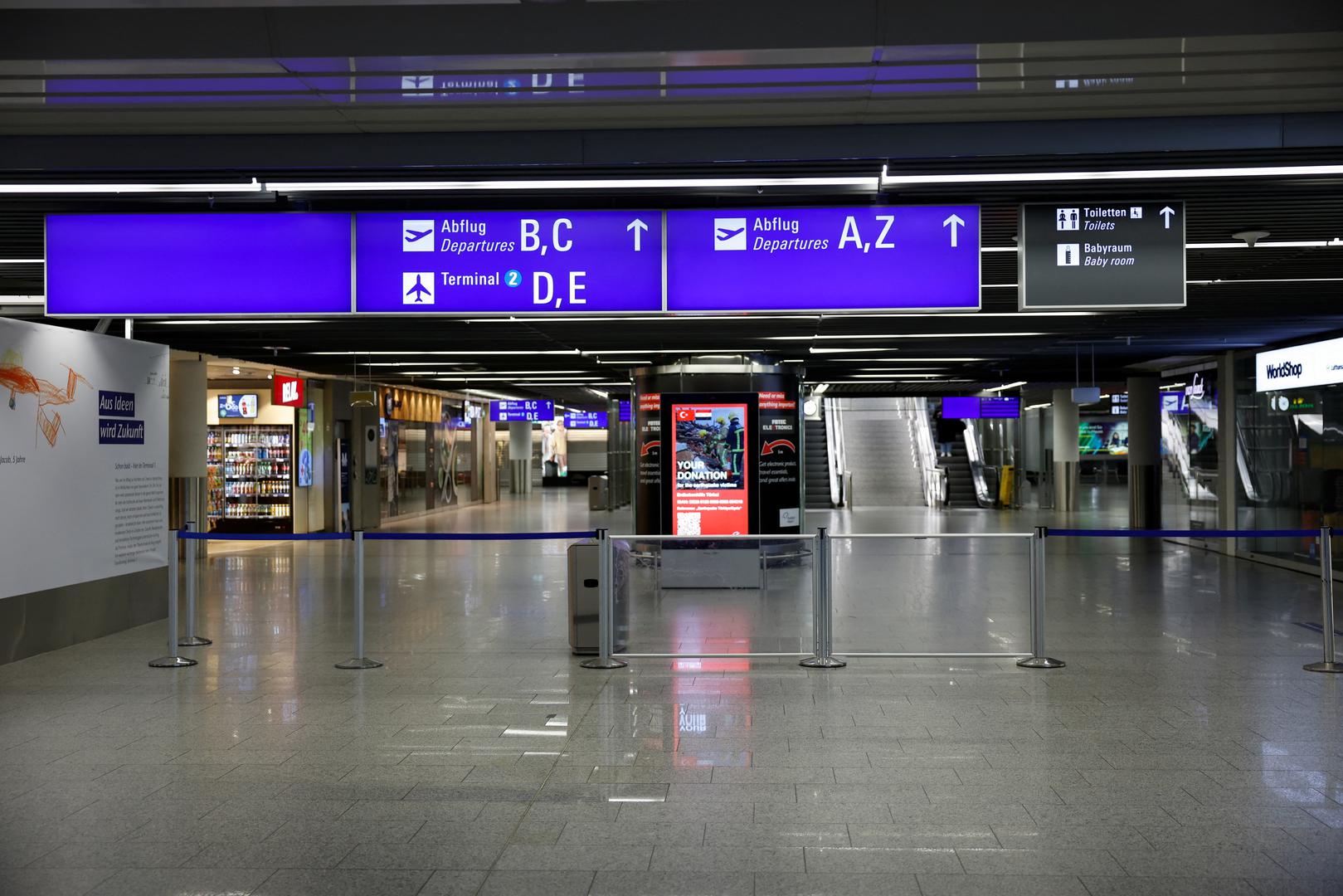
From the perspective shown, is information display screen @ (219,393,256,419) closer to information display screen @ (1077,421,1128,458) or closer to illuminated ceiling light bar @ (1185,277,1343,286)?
illuminated ceiling light bar @ (1185,277,1343,286)

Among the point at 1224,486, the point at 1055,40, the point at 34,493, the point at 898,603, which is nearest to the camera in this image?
the point at 1055,40

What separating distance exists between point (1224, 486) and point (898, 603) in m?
9.59

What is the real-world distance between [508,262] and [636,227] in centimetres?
85

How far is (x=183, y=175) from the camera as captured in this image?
705 centimetres

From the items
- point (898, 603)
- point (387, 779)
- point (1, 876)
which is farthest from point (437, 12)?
point (898, 603)

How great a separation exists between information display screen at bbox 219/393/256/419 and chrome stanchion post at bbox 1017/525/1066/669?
1718 centimetres

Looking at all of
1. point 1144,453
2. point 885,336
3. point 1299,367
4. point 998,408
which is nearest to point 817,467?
point 998,408

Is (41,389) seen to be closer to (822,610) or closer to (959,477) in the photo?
(822,610)

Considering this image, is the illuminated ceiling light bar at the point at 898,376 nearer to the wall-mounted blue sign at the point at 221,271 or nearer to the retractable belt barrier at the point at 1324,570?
the retractable belt barrier at the point at 1324,570

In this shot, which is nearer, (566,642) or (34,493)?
(34,493)

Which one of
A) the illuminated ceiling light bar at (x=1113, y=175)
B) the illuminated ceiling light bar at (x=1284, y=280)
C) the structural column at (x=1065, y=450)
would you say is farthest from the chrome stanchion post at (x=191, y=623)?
the structural column at (x=1065, y=450)

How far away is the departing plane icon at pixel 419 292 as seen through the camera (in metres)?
7.18

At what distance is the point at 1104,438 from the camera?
156 feet

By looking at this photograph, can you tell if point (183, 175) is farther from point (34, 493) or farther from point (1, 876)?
point (1, 876)
